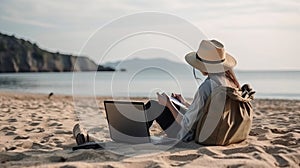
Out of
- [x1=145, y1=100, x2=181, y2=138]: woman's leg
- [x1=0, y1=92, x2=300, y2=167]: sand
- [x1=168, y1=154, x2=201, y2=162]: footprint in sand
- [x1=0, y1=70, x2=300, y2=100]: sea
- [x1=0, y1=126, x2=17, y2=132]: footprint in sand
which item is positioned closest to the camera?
[x1=0, y1=92, x2=300, y2=167]: sand

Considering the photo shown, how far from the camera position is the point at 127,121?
5109 millimetres

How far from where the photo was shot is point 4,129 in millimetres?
6508

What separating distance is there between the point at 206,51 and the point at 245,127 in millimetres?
995

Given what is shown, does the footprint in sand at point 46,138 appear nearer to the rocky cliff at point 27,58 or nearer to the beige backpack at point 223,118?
the beige backpack at point 223,118

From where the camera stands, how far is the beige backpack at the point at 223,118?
4637 mm

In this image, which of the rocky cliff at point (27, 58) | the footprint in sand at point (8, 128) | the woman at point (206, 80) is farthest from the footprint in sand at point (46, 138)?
the rocky cliff at point (27, 58)

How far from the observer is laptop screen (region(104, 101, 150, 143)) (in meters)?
4.92

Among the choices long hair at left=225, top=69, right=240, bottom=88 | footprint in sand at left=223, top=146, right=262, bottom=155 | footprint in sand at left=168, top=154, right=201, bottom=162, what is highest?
long hair at left=225, top=69, right=240, bottom=88

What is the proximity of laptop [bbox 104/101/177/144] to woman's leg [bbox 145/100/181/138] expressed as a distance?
0.18 meters

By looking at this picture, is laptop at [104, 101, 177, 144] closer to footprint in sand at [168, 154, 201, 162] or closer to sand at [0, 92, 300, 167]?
sand at [0, 92, 300, 167]

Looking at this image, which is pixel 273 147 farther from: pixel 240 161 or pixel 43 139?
pixel 43 139

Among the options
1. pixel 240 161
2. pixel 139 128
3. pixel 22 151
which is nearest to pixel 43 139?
pixel 22 151

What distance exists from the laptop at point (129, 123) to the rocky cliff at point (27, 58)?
89126 mm

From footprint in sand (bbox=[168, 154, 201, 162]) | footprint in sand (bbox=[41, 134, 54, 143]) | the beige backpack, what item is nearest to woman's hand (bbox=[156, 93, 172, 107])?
the beige backpack
